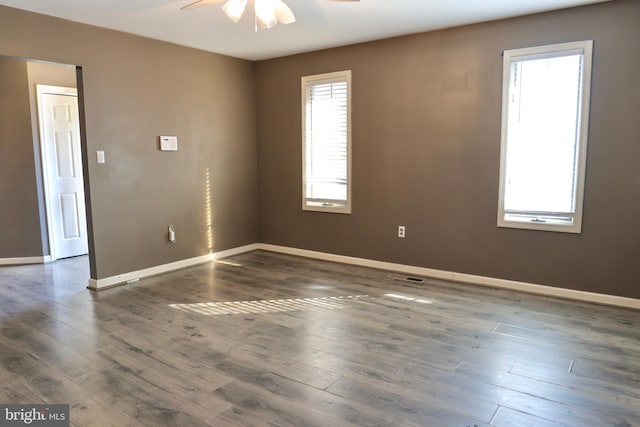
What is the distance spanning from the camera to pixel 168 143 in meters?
4.62

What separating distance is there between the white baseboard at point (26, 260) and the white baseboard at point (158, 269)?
153cm

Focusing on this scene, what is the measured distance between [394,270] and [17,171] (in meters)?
4.47

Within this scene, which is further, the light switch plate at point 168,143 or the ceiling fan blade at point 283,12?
the light switch plate at point 168,143

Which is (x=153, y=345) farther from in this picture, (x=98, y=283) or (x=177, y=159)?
(x=177, y=159)

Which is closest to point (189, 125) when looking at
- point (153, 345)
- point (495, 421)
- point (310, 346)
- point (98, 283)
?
point (98, 283)

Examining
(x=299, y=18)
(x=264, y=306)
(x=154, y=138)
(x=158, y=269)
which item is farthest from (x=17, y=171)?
(x=299, y=18)

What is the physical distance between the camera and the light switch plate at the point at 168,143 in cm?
457

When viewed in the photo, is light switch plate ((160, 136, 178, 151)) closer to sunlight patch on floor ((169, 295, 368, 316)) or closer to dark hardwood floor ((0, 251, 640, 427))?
dark hardwood floor ((0, 251, 640, 427))

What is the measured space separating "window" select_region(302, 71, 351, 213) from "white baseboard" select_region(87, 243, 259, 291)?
108 cm

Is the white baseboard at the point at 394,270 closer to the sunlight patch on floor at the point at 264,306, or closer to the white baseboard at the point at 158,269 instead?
the white baseboard at the point at 158,269

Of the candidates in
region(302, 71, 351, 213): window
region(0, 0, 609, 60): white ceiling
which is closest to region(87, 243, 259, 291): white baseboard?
region(302, 71, 351, 213): window

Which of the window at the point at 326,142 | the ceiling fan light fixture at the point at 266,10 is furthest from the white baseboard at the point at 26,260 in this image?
the ceiling fan light fixture at the point at 266,10

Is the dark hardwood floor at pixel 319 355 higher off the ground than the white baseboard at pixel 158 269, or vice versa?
the white baseboard at pixel 158 269

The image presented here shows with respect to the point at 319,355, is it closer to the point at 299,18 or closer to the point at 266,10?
the point at 266,10
